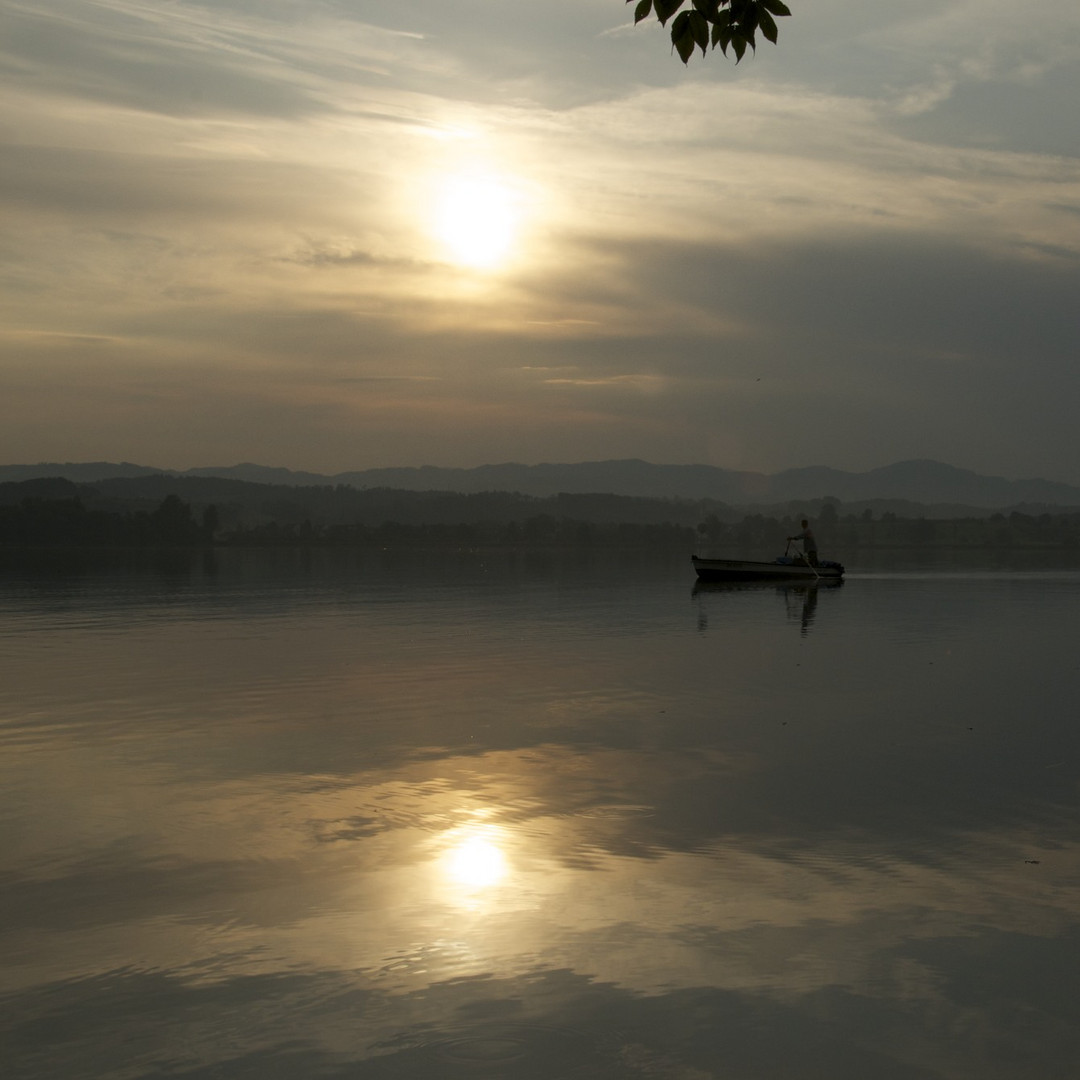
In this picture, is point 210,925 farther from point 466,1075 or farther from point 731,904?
point 731,904

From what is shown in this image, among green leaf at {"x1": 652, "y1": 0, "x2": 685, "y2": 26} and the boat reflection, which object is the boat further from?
green leaf at {"x1": 652, "y1": 0, "x2": 685, "y2": 26}

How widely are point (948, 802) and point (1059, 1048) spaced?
7.76m

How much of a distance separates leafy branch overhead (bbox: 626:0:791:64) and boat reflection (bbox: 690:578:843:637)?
110 ft

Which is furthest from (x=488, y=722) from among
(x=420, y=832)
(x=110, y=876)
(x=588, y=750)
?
(x=110, y=876)

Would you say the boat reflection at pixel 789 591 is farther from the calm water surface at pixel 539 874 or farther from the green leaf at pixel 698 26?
the green leaf at pixel 698 26

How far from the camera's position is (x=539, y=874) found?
40.6 feet

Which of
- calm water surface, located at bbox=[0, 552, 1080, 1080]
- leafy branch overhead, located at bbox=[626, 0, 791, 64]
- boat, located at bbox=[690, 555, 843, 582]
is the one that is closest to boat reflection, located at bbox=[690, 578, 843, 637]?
boat, located at bbox=[690, 555, 843, 582]

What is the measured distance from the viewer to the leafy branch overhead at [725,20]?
31.8 feet

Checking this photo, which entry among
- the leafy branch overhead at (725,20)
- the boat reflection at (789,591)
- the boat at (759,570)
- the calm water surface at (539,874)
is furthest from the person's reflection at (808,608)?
the leafy branch overhead at (725,20)

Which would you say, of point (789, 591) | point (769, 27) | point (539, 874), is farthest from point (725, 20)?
point (789, 591)

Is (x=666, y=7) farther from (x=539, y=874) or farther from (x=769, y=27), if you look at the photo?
(x=539, y=874)

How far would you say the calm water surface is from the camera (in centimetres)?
845

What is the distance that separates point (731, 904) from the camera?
1138cm

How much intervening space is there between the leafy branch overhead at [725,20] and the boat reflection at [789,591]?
33480mm
